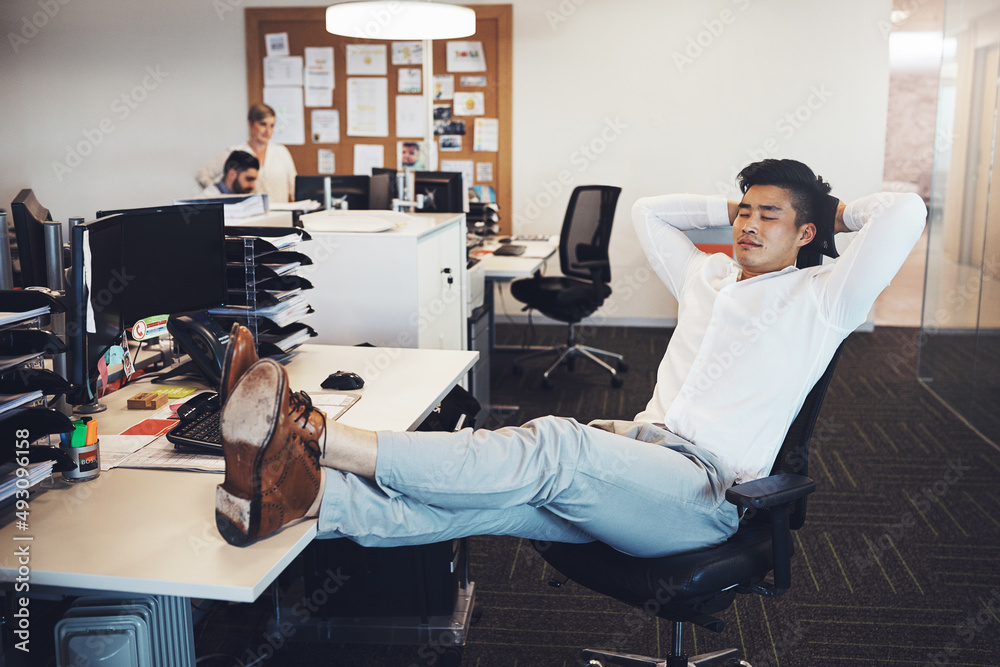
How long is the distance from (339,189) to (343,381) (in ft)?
8.47

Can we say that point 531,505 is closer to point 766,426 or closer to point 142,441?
point 766,426

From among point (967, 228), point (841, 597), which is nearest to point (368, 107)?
point (967, 228)

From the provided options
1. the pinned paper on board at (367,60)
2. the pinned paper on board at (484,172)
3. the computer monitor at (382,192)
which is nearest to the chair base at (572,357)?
the computer monitor at (382,192)

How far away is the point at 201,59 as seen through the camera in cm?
599

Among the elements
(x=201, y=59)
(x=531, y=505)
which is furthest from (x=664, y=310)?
(x=531, y=505)

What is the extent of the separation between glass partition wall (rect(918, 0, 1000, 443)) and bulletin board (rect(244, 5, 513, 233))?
2802 millimetres

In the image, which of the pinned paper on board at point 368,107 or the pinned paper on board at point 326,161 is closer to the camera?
the pinned paper on board at point 368,107

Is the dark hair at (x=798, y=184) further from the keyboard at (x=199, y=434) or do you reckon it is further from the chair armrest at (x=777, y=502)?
the keyboard at (x=199, y=434)

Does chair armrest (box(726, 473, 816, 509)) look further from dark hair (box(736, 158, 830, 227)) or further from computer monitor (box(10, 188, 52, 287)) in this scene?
computer monitor (box(10, 188, 52, 287))

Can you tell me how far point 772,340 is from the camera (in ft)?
5.82

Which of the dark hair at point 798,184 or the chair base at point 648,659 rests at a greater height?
the dark hair at point 798,184

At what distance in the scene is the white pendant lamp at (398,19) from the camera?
10.2 ft

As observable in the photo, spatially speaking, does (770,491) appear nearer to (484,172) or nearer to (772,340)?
(772,340)

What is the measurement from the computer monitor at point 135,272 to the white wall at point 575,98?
4.14 meters
